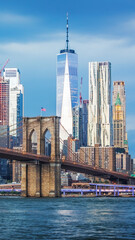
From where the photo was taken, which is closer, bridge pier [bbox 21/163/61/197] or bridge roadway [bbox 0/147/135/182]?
bridge roadway [bbox 0/147/135/182]

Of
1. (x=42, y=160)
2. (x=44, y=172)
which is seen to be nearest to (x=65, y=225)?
(x=42, y=160)

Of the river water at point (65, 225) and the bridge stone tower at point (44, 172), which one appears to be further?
the bridge stone tower at point (44, 172)

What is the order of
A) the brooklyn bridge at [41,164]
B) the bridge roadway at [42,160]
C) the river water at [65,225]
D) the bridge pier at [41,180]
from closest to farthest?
the river water at [65,225] < the bridge roadway at [42,160] < the brooklyn bridge at [41,164] < the bridge pier at [41,180]

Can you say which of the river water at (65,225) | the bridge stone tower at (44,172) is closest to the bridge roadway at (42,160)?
the bridge stone tower at (44,172)

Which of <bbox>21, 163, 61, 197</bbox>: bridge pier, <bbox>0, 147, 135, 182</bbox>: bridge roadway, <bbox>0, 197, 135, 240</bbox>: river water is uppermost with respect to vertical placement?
<bbox>0, 147, 135, 182</bbox>: bridge roadway

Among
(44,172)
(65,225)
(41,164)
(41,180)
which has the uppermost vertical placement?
(41,164)

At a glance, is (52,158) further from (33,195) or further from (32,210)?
(32,210)

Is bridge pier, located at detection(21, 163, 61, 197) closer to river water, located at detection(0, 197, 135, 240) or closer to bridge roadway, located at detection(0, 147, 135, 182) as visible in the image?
bridge roadway, located at detection(0, 147, 135, 182)

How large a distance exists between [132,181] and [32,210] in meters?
74.9

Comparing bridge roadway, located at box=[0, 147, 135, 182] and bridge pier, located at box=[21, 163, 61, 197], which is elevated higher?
bridge roadway, located at box=[0, 147, 135, 182]

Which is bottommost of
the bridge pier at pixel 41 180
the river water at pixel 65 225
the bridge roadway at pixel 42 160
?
the river water at pixel 65 225

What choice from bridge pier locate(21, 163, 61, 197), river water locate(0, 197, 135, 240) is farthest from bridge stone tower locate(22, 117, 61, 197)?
river water locate(0, 197, 135, 240)

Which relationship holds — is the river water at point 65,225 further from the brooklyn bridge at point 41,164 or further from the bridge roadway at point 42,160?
the brooklyn bridge at point 41,164

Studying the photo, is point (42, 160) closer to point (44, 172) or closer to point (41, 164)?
point (41, 164)
